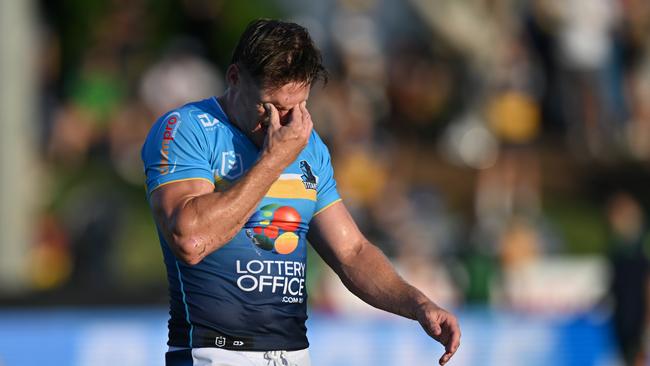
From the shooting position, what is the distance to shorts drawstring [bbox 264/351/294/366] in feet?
16.5

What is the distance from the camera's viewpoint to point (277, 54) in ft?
15.9

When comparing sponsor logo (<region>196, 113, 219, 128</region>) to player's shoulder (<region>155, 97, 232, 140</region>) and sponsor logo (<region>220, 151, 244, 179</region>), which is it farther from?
sponsor logo (<region>220, 151, 244, 179</region>)

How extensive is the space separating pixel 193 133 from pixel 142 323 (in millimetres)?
6528

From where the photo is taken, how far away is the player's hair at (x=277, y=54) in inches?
191

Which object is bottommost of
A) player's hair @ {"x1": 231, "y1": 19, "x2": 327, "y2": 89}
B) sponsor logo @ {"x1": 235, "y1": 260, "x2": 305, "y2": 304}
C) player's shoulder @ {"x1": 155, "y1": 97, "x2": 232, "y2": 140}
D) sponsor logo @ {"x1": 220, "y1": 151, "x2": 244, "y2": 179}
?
sponsor logo @ {"x1": 235, "y1": 260, "x2": 305, "y2": 304}

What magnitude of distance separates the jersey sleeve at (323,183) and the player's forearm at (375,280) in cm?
27

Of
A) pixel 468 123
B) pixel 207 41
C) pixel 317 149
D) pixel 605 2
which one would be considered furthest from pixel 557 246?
pixel 317 149

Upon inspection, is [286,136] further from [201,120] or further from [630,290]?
[630,290]

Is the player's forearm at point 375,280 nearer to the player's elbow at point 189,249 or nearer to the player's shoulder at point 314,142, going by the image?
the player's shoulder at point 314,142

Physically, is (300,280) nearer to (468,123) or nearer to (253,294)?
(253,294)

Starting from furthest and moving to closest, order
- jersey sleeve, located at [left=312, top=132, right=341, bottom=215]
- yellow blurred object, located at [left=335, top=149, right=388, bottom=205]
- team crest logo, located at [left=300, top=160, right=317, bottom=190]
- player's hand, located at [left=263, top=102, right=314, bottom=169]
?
yellow blurred object, located at [left=335, top=149, right=388, bottom=205] < jersey sleeve, located at [left=312, top=132, right=341, bottom=215] < team crest logo, located at [left=300, top=160, right=317, bottom=190] < player's hand, located at [left=263, top=102, right=314, bottom=169]

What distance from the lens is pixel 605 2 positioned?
14.7 m

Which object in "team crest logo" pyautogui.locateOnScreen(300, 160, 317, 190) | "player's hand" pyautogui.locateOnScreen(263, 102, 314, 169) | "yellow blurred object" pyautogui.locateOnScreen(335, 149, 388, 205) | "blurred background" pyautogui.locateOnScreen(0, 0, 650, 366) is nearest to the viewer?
"player's hand" pyautogui.locateOnScreen(263, 102, 314, 169)

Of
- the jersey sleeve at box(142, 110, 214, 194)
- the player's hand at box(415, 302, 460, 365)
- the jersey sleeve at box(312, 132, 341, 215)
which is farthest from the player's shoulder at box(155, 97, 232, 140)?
the player's hand at box(415, 302, 460, 365)
